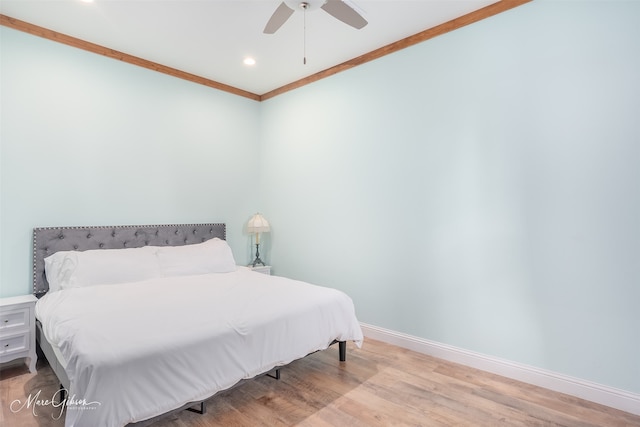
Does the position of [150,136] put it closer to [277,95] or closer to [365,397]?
[277,95]

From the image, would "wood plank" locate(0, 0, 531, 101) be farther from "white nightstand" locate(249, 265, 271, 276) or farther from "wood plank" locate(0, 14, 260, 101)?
"white nightstand" locate(249, 265, 271, 276)

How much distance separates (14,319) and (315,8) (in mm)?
3279

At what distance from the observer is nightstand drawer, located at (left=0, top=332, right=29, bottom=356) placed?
8.32ft

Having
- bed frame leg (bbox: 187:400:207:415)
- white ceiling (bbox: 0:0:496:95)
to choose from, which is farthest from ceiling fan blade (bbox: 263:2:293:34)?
bed frame leg (bbox: 187:400:207:415)

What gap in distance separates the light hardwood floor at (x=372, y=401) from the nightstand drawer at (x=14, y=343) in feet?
0.68

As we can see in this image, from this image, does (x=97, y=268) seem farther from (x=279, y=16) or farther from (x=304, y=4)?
(x=304, y=4)

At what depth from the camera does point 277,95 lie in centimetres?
458

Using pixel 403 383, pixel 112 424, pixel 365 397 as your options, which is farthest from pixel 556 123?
pixel 112 424

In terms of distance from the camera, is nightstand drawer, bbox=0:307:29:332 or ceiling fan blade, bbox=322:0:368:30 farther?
nightstand drawer, bbox=0:307:29:332

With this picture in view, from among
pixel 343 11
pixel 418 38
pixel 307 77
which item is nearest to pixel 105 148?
pixel 307 77

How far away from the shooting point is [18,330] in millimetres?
2631

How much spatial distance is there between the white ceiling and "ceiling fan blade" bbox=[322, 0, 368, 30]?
106 mm

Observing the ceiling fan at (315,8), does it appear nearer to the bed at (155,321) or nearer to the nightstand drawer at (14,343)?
the bed at (155,321)

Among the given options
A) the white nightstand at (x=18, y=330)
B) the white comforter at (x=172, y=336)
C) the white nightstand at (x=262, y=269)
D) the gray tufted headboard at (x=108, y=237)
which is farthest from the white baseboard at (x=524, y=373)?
the white nightstand at (x=18, y=330)
